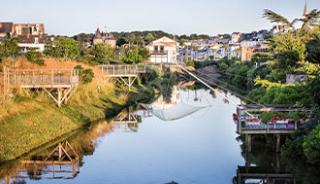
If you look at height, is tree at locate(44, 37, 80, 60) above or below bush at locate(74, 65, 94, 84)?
above

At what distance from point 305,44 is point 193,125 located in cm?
1478

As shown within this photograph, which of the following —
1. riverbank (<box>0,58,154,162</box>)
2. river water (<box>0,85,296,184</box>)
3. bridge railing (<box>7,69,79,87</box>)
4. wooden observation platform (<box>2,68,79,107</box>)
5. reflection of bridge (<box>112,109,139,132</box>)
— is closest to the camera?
river water (<box>0,85,296,184</box>)

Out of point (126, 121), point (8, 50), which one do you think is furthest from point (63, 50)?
point (126, 121)

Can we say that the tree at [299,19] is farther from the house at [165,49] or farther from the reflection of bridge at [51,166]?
the house at [165,49]

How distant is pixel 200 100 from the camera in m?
55.6

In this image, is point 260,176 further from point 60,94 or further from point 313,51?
point 313,51

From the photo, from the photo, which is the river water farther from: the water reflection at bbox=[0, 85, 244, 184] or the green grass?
the green grass

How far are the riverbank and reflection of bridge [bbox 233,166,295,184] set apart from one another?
34.3 feet

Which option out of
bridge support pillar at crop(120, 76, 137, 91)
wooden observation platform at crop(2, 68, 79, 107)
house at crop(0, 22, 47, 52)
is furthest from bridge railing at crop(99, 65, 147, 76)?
house at crop(0, 22, 47, 52)

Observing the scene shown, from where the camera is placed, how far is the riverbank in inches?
968

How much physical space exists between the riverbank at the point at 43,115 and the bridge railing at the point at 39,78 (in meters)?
0.69

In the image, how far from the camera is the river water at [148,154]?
2203cm

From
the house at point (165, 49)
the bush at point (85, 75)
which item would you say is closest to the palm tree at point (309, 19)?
the bush at point (85, 75)

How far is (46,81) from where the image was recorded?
3278cm
